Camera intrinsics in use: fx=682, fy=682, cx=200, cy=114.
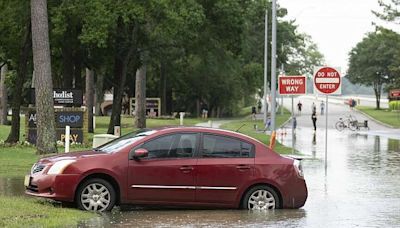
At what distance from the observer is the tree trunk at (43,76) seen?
19828mm

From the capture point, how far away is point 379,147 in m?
31.3

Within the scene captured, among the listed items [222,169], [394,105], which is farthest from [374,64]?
[222,169]

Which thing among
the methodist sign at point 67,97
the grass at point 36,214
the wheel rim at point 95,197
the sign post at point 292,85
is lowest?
the grass at point 36,214

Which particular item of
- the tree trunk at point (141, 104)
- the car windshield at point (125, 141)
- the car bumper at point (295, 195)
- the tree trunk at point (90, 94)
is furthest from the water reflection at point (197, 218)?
the tree trunk at point (141, 104)

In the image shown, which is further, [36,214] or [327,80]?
[327,80]

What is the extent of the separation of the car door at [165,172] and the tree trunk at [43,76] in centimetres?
959

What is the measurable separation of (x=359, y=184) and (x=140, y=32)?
16.7m

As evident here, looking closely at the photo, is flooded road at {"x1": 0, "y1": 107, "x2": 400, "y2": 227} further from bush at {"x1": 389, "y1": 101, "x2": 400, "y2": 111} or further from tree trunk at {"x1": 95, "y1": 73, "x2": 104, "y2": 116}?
bush at {"x1": 389, "y1": 101, "x2": 400, "y2": 111}

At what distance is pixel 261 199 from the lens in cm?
1164

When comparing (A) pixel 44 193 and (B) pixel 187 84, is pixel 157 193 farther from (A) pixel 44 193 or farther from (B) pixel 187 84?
(B) pixel 187 84

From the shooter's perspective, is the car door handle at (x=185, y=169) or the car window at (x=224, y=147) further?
the car window at (x=224, y=147)

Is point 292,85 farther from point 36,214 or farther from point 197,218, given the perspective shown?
point 36,214

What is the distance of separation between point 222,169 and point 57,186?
2.69 m

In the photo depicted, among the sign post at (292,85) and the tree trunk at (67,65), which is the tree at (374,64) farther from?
the sign post at (292,85)
